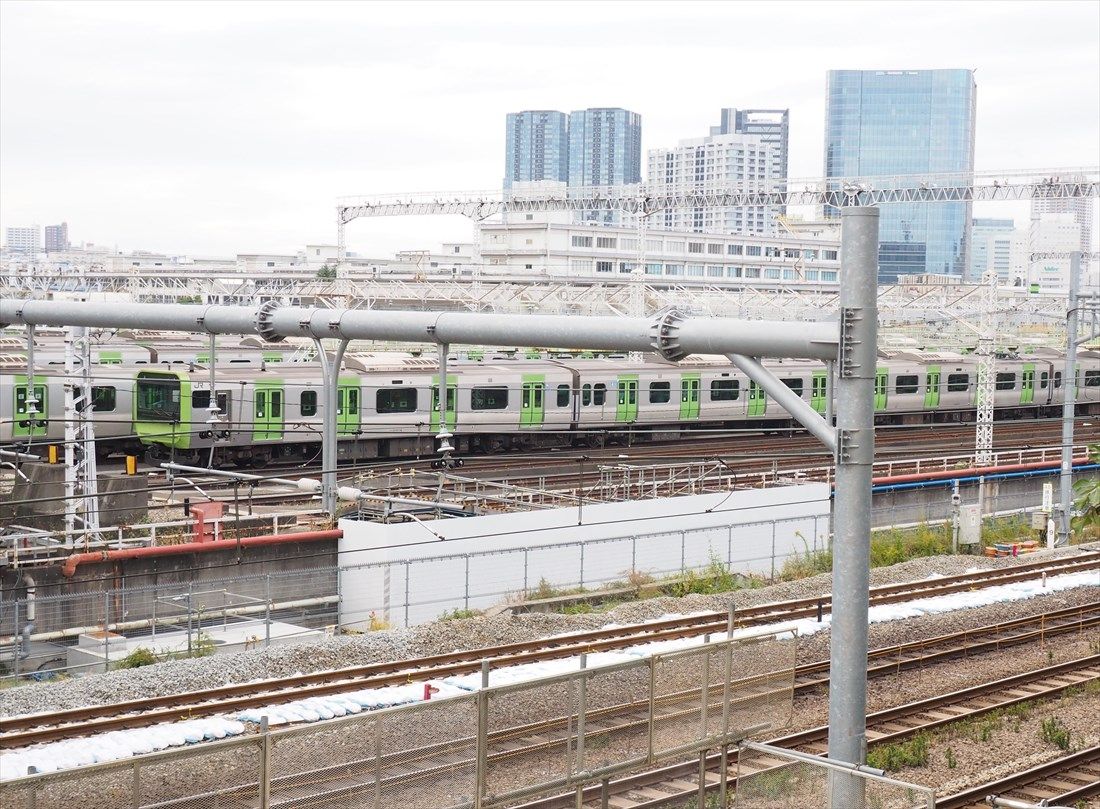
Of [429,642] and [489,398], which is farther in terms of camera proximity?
[489,398]

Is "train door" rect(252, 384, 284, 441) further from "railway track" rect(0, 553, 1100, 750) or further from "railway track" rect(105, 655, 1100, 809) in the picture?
"railway track" rect(105, 655, 1100, 809)

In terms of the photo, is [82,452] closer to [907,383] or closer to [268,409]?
[268,409]

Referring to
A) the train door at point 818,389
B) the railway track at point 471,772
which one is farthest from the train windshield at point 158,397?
the railway track at point 471,772

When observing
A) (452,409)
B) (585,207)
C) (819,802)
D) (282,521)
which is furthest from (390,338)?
(585,207)

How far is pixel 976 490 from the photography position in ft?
105

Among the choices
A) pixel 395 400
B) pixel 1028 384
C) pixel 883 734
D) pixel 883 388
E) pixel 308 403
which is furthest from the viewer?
pixel 1028 384

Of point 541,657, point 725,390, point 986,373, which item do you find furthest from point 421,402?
point 541,657

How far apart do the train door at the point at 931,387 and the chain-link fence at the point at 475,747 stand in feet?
118

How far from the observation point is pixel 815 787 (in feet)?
28.4

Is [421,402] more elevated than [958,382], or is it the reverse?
[958,382]

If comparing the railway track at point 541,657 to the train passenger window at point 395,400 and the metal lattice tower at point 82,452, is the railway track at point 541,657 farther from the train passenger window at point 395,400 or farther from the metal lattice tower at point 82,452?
the train passenger window at point 395,400

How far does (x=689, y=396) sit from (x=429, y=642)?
22.4 meters

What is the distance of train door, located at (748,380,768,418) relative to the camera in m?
39.5

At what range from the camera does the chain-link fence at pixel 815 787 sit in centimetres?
828
